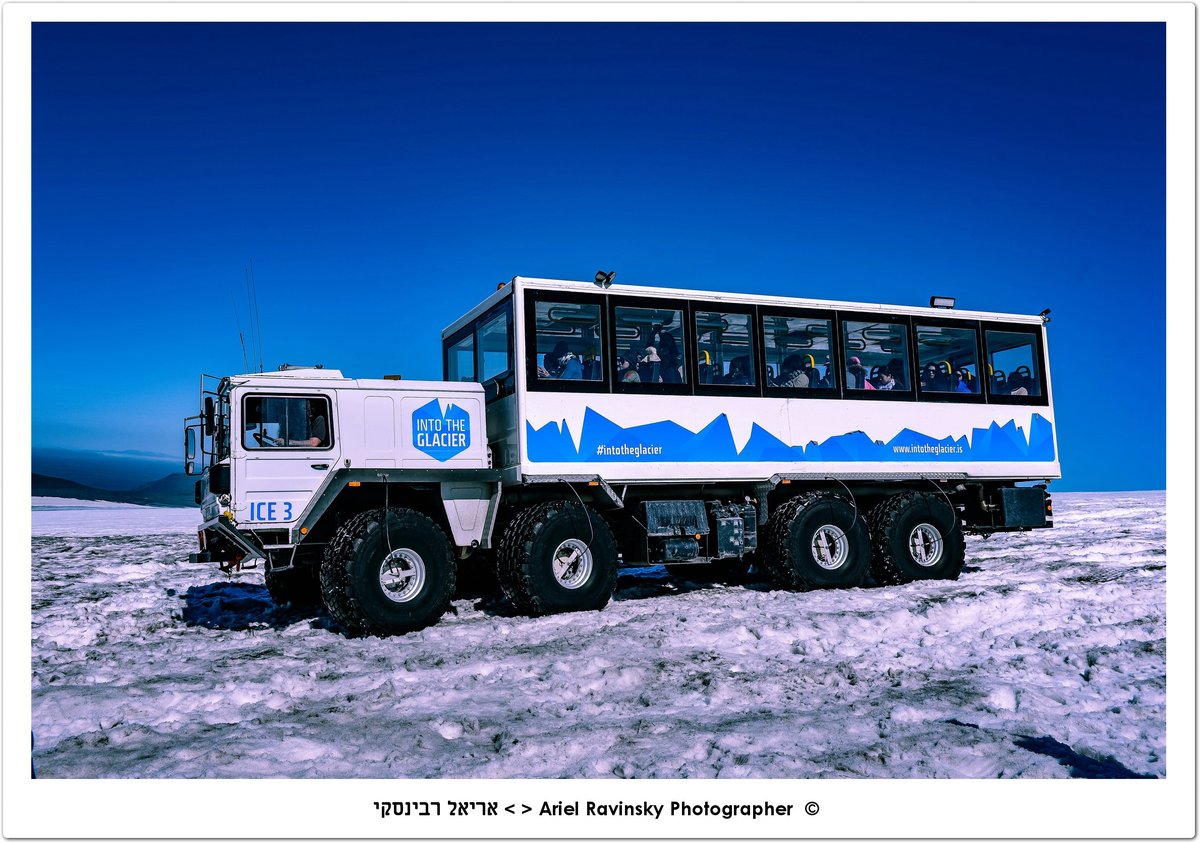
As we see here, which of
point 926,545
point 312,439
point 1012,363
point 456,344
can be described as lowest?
point 926,545

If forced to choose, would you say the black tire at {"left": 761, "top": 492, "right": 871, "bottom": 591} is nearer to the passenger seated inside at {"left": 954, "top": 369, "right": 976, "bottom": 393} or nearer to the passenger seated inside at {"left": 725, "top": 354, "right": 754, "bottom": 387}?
→ the passenger seated inside at {"left": 725, "top": 354, "right": 754, "bottom": 387}

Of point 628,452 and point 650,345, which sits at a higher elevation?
point 650,345

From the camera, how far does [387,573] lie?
9.95m

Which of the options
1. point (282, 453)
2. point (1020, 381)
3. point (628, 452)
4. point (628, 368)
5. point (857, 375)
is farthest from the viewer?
point (1020, 381)

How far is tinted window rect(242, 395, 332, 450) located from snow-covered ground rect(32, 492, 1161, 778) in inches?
81.9

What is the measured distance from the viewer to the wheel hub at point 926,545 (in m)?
13.2

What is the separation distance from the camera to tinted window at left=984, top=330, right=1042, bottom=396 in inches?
560

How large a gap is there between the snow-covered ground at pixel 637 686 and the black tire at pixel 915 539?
353mm

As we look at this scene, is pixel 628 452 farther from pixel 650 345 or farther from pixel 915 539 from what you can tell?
pixel 915 539

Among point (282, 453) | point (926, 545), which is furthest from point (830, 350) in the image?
point (282, 453)

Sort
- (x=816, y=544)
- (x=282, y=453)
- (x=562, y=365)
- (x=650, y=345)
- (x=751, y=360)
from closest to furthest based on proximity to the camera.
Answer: (x=282, y=453) → (x=562, y=365) → (x=650, y=345) → (x=751, y=360) → (x=816, y=544)

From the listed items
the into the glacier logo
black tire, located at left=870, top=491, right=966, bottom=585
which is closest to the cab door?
the into the glacier logo

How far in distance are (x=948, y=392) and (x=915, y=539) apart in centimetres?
226
